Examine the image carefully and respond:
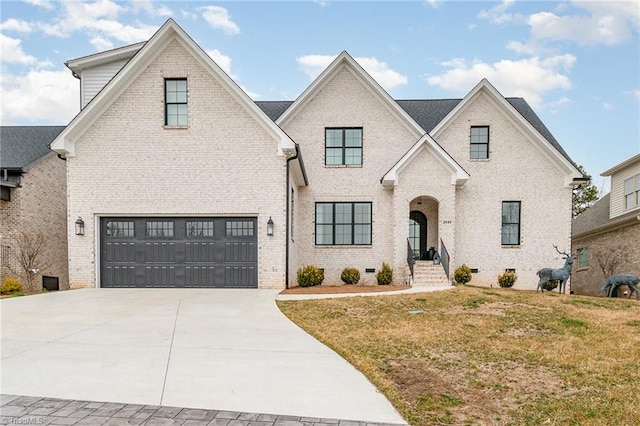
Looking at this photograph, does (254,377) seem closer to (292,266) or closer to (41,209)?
(292,266)

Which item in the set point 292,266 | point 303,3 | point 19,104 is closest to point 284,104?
point 303,3

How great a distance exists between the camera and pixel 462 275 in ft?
54.0

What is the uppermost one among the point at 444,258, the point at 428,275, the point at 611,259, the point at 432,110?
the point at 432,110

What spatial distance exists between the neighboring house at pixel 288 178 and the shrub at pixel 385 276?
0.65m

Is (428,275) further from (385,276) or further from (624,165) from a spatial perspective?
(624,165)

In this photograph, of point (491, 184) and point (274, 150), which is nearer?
point (274, 150)

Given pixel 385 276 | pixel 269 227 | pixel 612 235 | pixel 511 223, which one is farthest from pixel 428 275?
pixel 612 235

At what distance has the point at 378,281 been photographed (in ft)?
53.8

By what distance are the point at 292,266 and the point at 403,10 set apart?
Answer: 1046 centimetres

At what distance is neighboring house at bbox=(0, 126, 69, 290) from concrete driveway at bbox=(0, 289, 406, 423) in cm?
831

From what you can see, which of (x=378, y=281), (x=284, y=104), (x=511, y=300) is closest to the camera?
(x=511, y=300)

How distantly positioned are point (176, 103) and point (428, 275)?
11.7 meters

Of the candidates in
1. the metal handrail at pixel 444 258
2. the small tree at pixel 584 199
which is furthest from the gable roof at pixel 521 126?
the small tree at pixel 584 199

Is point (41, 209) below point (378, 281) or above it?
above
